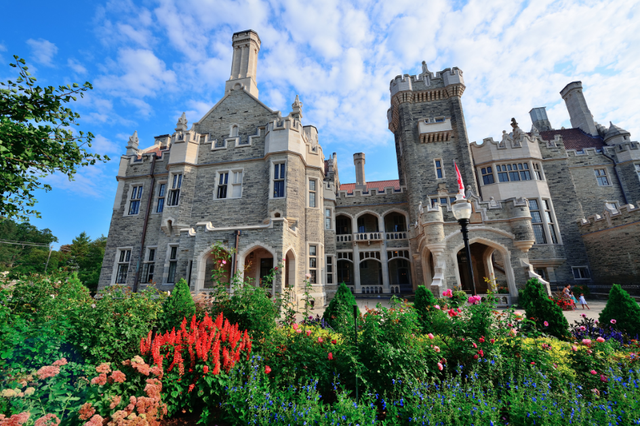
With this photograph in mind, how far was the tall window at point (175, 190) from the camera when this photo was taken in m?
16.6

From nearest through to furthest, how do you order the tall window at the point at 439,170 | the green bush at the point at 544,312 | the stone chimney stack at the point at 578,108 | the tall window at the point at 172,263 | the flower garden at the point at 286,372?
1. the flower garden at the point at 286,372
2. the green bush at the point at 544,312
3. the tall window at the point at 172,263
4. the tall window at the point at 439,170
5. the stone chimney stack at the point at 578,108

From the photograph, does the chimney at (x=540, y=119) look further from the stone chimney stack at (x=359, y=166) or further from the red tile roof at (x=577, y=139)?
the stone chimney stack at (x=359, y=166)

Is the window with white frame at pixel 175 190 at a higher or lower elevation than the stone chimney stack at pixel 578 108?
lower

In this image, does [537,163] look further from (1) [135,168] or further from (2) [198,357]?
(1) [135,168]

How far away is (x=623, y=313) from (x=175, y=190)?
20.1 meters

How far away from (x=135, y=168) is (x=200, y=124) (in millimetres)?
5652

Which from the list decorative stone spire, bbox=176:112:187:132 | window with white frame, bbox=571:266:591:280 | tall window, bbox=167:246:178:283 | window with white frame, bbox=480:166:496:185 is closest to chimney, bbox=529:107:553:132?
window with white frame, bbox=480:166:496:185

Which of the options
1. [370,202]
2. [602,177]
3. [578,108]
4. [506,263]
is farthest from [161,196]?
[578,108]

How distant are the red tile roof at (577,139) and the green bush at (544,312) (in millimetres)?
23682

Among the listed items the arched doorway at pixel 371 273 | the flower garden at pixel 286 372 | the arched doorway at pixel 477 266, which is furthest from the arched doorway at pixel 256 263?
the arched doorway at pixel 477 266

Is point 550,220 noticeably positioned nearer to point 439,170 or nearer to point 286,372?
point 439,170

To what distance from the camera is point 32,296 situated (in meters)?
5.16

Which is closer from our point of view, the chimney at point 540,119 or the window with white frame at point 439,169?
the window with white frame at point 439,169

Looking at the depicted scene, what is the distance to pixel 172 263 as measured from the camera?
1559 centimetres
